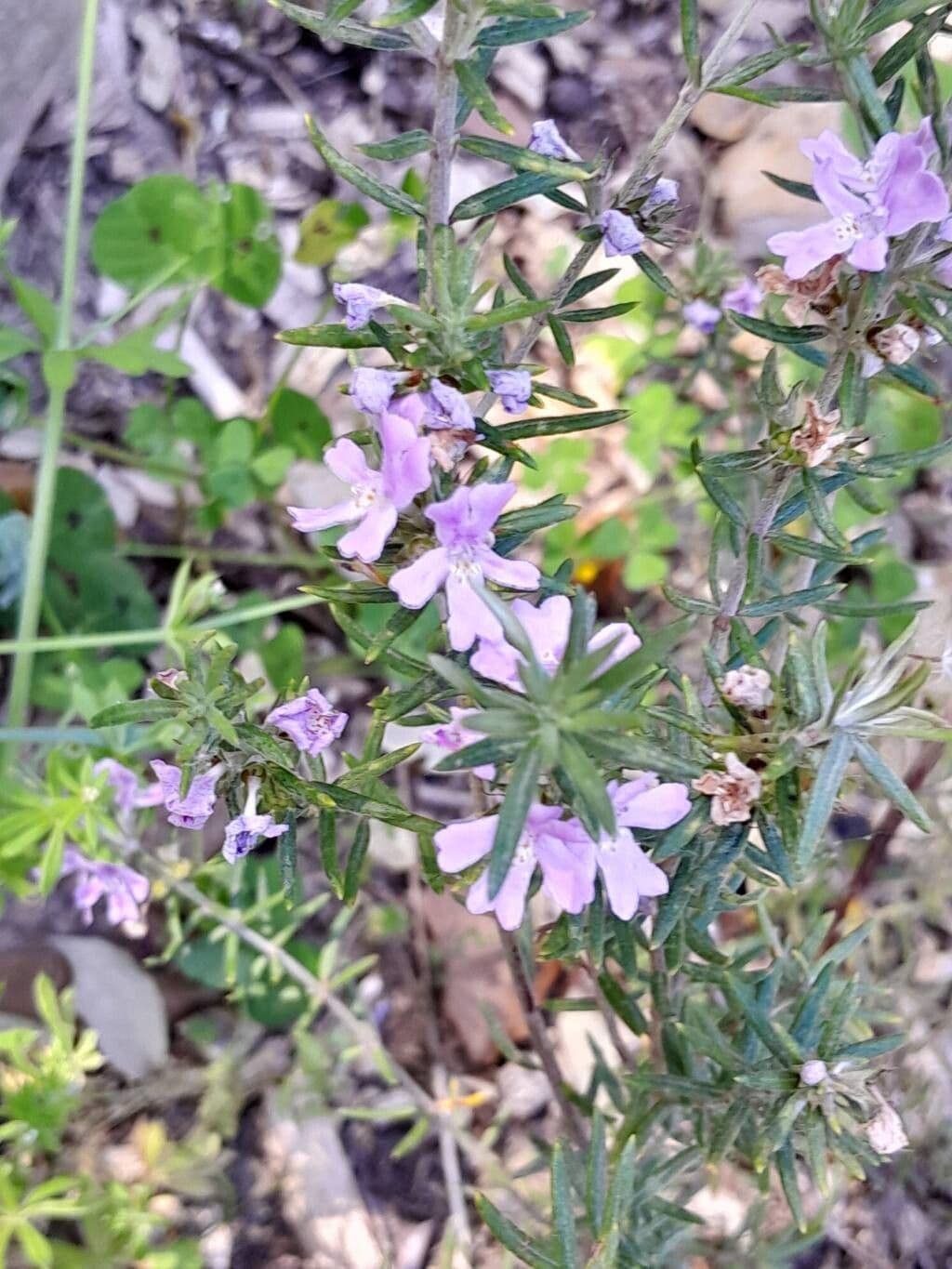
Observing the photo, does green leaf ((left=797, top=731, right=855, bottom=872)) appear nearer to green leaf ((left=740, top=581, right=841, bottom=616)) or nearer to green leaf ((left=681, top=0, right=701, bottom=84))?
green leaf ((left=740, top=581, right=841, bottom=616))

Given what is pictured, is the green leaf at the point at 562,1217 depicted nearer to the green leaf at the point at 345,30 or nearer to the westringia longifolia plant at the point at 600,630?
the westringia longifolia plant at the point at 600,630

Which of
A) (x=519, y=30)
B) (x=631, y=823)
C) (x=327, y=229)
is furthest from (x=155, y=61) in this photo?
(x=631, y=823)

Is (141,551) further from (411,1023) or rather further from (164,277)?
(411,1023)

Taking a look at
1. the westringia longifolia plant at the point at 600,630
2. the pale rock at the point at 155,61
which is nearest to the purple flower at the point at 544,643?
the westringia longifolia plant at the point at 600,630

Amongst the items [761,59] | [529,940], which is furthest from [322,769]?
[761,59]

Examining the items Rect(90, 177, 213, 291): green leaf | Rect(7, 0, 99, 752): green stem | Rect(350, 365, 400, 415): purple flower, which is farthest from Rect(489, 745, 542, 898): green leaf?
Rect(90, 177, 213, 291): green leaf

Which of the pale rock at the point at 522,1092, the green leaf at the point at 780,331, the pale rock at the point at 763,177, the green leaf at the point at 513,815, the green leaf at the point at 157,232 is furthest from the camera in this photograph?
the pale rock at the point at 763,177

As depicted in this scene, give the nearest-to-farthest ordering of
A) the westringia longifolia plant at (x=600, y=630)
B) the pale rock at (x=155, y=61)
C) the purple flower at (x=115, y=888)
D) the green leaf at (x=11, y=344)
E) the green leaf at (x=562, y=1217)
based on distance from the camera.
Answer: the westringia longifolia plant at (x=600, y=630)
the green leaf at (x=562, y=1217)
the purple flower at (x=115, y=888)
the green leaf at (x=11, y=344)
the pale rock at (x=155, y=61)
